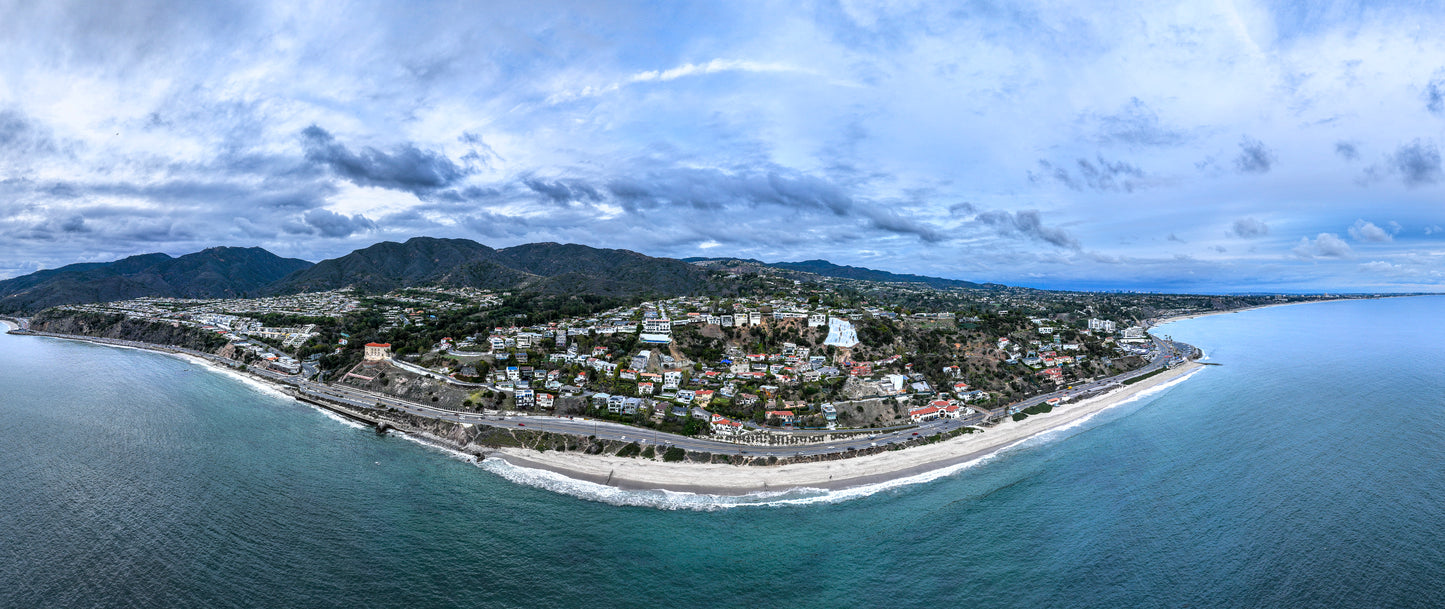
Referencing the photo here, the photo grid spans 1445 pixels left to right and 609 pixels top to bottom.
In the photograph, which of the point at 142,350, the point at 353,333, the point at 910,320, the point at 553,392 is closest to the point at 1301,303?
the point at 910,320

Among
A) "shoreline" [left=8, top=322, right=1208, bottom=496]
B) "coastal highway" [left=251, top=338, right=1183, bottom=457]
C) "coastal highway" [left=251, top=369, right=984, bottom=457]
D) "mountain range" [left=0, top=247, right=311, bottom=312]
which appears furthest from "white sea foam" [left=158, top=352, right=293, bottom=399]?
"mountain range" [left=0, top=247, right=311, bottom=312]

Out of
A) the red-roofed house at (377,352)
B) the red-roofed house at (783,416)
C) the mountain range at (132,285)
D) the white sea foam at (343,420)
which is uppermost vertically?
the mountain range at (132,285)

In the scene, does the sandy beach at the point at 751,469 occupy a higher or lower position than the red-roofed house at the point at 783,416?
lower

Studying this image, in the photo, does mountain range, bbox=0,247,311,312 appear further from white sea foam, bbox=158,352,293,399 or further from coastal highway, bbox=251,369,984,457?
coastal highway, bbox=251,369,984,457

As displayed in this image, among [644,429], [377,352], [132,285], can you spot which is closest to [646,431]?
[644,429]

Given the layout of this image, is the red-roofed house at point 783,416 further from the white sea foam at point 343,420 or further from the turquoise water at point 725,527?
the white sea foam at point 343,420

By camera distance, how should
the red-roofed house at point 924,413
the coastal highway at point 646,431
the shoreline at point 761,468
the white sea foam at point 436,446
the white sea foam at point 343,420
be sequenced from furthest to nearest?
the white sea foam at point 343,420 < the red-roofed house at point 924,413 < the white sea foam at point 436,446 < the coastal highway at point 646,431 < the shoreline at point 761,468

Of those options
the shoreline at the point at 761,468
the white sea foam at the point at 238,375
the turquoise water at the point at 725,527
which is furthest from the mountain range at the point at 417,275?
the turquoise water at the point at 725,527

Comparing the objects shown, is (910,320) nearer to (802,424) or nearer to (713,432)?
(802,424)
